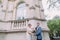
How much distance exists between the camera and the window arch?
16625 mm

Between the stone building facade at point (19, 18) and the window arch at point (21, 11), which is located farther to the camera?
the window arch at point (21, 11)

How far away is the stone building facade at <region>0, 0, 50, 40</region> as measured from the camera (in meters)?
14.6

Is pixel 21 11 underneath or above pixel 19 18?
above

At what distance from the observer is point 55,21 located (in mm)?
25469

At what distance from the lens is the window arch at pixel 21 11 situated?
16.6m

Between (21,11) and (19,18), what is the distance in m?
0.84

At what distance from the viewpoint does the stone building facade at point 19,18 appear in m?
14.6

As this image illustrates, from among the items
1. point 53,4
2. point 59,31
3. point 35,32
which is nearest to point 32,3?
point 35,32

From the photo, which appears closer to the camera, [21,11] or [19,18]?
[19,18]

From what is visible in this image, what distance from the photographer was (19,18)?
16594 mm

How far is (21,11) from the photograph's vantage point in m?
16.9

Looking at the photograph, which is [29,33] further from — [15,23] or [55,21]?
[55,21]

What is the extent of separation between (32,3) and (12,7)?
233 cm

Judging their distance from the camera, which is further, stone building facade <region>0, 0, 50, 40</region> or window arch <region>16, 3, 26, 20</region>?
window arch <region>16, 3, 26, 20</region>
